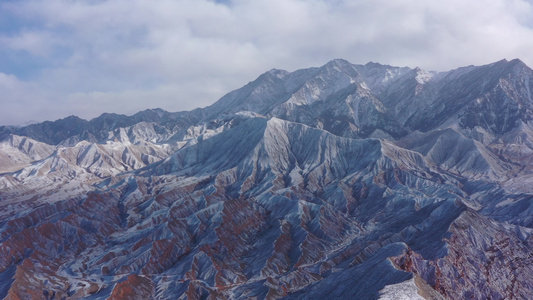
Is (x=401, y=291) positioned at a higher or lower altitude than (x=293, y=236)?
higher

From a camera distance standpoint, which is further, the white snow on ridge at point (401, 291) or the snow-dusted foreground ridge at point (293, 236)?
the snow-dusted foreground ridge at point (293, 236)

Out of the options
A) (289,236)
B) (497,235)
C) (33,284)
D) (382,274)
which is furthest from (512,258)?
(33,284)

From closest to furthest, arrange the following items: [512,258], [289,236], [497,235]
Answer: [512,258]
[497,235]
[289,236]

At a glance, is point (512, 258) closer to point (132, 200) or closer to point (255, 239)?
point (255, 239)

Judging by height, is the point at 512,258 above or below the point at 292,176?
below

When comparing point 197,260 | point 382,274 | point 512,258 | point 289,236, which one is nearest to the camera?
point 382,274

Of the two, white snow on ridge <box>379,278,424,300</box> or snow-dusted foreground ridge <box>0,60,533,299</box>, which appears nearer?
white snow on ridge <box>379,278,424,300</box>

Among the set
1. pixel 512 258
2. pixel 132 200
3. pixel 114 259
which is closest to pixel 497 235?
pixel 512 258

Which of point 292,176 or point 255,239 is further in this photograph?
point 292,176

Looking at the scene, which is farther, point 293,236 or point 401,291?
point 293,236

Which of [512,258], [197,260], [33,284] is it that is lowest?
[512,258]
